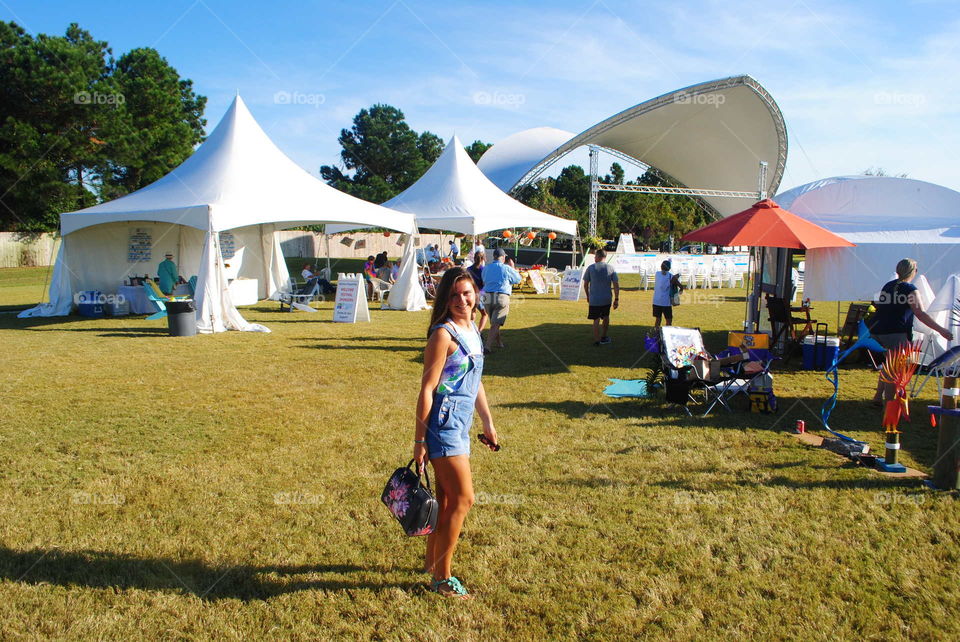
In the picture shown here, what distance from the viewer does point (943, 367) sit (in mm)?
7242

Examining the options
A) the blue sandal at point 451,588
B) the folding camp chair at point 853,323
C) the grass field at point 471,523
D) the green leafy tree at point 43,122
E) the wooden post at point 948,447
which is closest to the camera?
the grass field at point 471,523

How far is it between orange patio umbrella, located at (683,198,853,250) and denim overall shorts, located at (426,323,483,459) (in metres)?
6.30

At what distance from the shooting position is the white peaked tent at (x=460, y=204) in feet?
64.5

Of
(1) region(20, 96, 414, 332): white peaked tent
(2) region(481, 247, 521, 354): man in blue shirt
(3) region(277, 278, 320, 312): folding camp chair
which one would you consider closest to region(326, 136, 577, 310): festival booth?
(3) region(277, 278, 320, 312): folding camp chair

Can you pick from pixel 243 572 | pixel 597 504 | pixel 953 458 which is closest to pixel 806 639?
pixel 597 504

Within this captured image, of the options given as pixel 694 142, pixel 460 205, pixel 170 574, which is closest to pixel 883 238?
pixel 170 574

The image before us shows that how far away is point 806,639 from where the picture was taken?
294cm

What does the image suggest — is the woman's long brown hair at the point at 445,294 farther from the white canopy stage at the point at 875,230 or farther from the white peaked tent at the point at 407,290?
the white peaked tent at the point at 407,290

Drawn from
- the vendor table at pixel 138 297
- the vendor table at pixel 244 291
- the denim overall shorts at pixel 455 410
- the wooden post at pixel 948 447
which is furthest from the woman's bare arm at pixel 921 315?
the vendor table at pixel 244 291

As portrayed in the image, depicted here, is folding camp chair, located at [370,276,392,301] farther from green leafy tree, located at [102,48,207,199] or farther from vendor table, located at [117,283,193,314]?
green leafy tree, located at [102,48,207,199]

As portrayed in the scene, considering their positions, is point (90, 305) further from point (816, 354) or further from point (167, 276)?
point (816, 354)

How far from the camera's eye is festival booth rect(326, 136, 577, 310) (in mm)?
19656

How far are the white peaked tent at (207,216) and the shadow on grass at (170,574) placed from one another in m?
8.99

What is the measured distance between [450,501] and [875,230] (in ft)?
30.7
